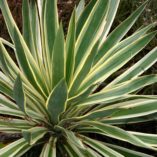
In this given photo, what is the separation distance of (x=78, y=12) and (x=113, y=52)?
0.37m

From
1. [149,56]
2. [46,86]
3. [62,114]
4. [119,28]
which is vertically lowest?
[62,114]

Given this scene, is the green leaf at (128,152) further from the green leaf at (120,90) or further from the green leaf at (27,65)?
the green leaf at (27,65)

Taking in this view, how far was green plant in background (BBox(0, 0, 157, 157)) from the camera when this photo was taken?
6.16 feet

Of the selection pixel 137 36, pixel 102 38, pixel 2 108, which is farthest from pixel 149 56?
pixel 2 108

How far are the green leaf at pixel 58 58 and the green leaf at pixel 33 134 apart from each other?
0.25m

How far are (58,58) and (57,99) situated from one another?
0.63 feet

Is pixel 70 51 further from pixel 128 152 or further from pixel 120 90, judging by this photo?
pixel 128 152

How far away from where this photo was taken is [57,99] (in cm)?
171

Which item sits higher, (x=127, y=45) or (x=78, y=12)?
(x=78, y=12)

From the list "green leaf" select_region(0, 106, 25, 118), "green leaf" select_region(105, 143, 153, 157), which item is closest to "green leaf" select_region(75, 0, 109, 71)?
"green leaf" select_region(0, 106, 25, 118)

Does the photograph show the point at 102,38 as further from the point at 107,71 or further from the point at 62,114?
the point at 62,114

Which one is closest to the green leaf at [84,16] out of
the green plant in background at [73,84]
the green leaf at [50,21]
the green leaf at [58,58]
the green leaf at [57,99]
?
the green plant in background at [73,84]

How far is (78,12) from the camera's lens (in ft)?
7.75

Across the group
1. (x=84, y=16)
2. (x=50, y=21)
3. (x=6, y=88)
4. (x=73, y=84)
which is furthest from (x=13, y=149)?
(x=84, y=16)
